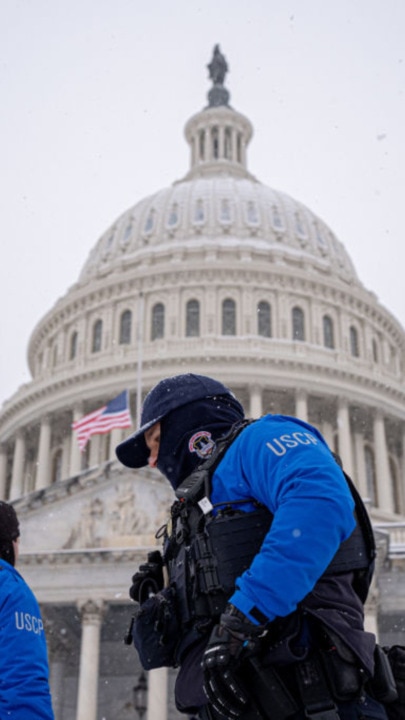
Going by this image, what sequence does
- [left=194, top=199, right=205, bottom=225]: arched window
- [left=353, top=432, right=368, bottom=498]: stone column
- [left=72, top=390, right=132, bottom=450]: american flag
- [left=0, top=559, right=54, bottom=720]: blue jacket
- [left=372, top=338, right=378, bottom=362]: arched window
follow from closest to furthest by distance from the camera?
1. [left=0, top=559, right=54, bottom=720]: blue jacket
2. [left=72, top=390, right=132, bottom=450]: american flag
3. [left=353, top=432, right=368, bottom=498]: stone column
4. [left=372, top=338, right=378, bottom=362]: arched window
5. [left=194, top=199, right=205, bottom=225]: arched window

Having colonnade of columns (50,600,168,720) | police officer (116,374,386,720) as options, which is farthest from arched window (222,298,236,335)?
police officer (116,374,386,720)

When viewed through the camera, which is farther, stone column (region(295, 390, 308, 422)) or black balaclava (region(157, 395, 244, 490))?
stone column (region(295, 390, 308, 422))

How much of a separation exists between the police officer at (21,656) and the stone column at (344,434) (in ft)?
145

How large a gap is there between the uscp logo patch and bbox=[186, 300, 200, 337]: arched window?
4902cm

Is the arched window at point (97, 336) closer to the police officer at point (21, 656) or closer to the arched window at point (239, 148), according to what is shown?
the arched window at point (239, 148)

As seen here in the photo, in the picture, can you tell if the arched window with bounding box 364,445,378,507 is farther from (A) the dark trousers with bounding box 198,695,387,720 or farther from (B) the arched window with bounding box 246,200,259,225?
(A) the dark trousers with bounding box 198,695,387,720

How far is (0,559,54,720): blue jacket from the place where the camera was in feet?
12.1

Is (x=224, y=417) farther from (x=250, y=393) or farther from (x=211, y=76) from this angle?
(x=211, y=76)

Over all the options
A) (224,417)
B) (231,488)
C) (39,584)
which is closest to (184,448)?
(224,417)

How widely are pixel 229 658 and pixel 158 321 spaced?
2019 inches

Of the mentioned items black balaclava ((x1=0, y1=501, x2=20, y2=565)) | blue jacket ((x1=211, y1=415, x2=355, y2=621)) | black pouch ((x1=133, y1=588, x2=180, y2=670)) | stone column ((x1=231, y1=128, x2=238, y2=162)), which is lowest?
black pouch ((x1=133, y1=588, x2=180, y2=670))

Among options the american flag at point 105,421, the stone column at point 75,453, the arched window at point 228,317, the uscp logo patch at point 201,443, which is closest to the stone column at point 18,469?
the stone column at point 75,453

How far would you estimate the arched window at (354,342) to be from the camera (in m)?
56.0

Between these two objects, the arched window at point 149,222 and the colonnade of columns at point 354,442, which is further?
the arched window at point 149,222
